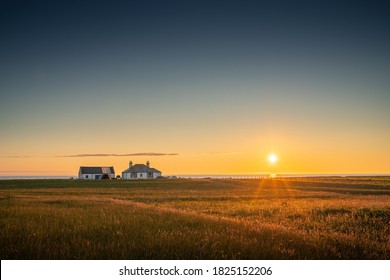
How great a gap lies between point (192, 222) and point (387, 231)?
773 cm

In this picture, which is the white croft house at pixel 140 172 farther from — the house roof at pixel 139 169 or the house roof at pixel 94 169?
the house roof at pixel 94 169

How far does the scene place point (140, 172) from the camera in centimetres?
14200

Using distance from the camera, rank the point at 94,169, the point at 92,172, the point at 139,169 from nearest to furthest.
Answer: the point at 92,172 → the point at 94,169 → the point at 139,169

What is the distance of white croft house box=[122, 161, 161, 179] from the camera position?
142 metres

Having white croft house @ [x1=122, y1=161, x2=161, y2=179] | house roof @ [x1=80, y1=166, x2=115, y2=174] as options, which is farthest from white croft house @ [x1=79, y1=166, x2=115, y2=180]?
white croft house @ [x1=122, y1=161, x2=161, y2=179]

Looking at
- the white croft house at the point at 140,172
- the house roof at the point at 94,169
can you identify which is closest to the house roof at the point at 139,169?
the white croft house at the point at 140,172

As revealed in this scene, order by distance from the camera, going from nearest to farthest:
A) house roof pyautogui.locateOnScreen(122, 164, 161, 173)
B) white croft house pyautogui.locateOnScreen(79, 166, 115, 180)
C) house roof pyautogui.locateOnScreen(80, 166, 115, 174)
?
white croft house pyautogui.locateOnScreen(79, 166, 115, 180) < house roof pyautogui.locateOnScreen(80, 166, 115, 174) < house roof pyautogui.locateOnScreen(122, 164, 161, 173)

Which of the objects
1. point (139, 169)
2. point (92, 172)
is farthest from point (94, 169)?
point (139, 169)

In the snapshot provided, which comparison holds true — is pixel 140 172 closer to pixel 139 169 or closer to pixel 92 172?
pixel 139 169

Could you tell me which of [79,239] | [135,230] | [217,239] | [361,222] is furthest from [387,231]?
[79,239]

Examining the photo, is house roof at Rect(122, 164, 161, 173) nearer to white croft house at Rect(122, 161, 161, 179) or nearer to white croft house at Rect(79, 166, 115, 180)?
white croft house at Rect(122, 161, 161, 179)

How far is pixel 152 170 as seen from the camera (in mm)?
144750
